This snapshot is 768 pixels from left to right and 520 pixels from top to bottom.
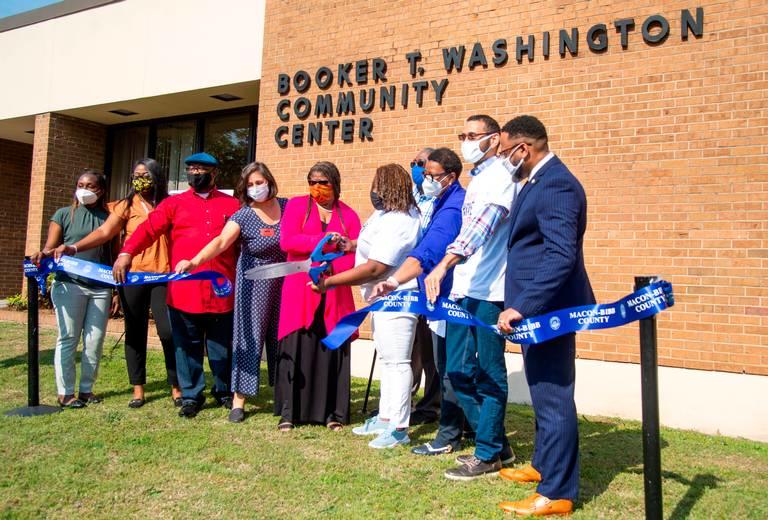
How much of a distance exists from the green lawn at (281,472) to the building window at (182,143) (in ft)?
20.2

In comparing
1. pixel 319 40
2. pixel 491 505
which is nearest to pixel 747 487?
pixel 491 505

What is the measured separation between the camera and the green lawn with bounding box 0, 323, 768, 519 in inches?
136

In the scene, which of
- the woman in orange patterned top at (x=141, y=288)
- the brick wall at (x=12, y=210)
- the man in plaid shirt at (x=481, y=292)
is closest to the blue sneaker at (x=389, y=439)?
the man in plaid shirt at (x=481, y=292)

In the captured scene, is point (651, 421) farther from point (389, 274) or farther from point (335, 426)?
point (335, 426)

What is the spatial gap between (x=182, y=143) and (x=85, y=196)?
6.33m

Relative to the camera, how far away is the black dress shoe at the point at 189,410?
17.4 ft

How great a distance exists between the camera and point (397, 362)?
4512 mm

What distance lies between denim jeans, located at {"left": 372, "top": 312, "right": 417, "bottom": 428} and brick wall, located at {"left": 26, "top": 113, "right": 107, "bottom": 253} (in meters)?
9.23

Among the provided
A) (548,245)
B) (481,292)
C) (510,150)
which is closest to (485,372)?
(481,292)

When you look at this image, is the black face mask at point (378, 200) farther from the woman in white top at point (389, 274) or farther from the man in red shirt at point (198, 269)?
the man in red shirt at point (198, 269)

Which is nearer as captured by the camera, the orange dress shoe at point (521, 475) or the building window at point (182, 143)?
the orange dress shoe at point (521, 475)

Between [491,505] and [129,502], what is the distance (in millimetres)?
1908

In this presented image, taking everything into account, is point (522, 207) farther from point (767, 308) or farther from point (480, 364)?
point (767, 308)

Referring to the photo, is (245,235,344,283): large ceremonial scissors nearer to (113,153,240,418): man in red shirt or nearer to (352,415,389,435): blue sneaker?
(113,153,240,418): man in red shirt
